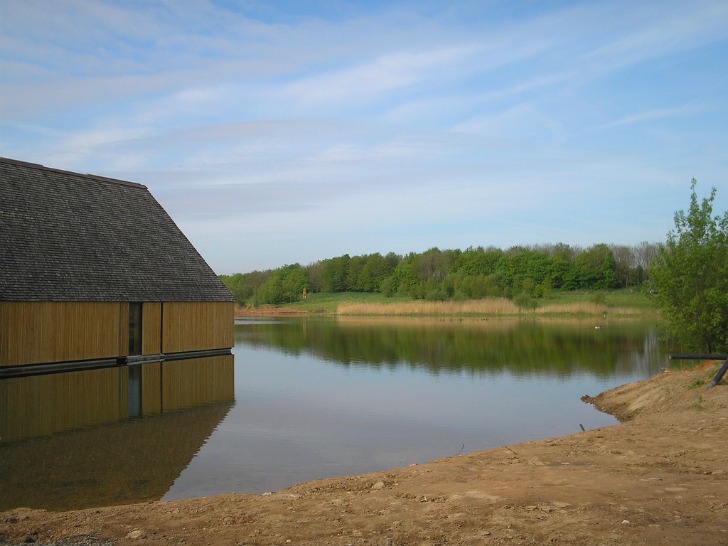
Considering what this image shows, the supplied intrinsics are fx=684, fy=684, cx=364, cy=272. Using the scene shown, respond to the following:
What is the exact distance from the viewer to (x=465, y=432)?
11.4 metres

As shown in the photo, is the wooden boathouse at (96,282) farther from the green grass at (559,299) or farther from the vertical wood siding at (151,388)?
the green grass at (559,299)

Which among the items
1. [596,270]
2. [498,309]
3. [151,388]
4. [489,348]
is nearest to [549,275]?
[596,270]

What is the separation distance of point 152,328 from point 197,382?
495cm

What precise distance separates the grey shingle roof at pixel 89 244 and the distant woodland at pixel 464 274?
37.1 meters

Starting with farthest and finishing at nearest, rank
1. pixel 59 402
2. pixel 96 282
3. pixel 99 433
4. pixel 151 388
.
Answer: pixel 96 282 < pixel 151 388 < pixel 59 402 < pixel 99 433

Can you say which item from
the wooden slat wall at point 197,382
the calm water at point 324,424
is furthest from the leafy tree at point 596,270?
the wooden slat wall at point 197,382

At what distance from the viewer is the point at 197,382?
17062 mm

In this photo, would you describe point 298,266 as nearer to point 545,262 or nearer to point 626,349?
point 545,262

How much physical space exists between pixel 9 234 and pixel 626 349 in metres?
21.3

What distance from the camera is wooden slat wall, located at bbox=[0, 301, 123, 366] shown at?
57.2ft

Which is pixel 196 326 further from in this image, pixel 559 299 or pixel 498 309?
pixel 559 299

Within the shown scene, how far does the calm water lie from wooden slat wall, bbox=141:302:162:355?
2751mm

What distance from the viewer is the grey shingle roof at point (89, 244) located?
1864cm

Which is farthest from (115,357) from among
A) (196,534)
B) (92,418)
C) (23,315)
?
(196,534)
